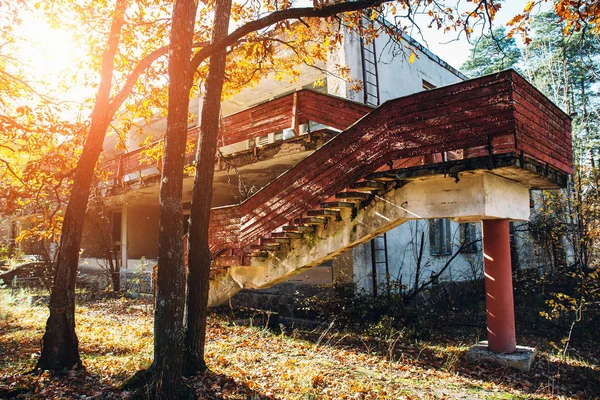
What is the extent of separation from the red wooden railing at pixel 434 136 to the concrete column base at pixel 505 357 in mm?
3408

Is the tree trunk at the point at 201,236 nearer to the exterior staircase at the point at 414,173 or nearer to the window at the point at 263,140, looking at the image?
the exterior staircase at the point at 414,173

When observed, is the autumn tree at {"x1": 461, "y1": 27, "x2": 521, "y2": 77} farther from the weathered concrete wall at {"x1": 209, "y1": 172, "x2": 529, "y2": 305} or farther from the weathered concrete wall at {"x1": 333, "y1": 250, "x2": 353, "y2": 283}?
the weathered concrete wall at {"x1": 209, "y1": 172, "x2": 529, "y2": 305}

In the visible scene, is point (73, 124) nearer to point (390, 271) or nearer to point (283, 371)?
point (283, 371)

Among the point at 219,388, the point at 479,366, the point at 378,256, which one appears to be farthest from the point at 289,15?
the point at 378,256

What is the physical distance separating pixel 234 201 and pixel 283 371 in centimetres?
1058

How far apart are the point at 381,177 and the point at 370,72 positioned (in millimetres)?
6698

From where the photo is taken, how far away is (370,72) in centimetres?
1280

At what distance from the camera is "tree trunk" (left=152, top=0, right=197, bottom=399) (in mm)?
5141

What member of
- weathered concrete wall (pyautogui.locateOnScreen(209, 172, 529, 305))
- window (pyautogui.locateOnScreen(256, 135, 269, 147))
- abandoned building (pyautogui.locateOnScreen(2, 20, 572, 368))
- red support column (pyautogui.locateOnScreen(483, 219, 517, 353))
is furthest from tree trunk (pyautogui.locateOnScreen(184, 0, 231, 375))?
window (pyautogui.locateOnScreen(256, 135, 269, 147))

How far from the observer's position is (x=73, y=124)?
8617mm

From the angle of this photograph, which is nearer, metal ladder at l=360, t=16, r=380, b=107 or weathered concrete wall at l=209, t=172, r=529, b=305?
weathered concrete wall at l=209, t=172, r=529, b=305

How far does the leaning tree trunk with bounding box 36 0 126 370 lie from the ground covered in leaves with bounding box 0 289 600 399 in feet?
1.06

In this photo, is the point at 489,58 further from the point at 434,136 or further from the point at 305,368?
the point at 305,368

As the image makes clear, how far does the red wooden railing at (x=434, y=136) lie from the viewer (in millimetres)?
6215
